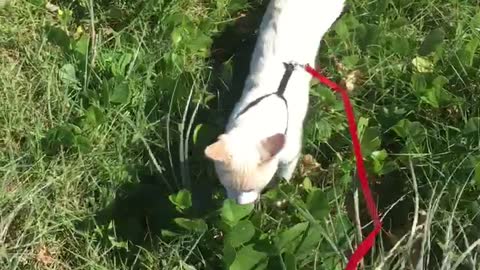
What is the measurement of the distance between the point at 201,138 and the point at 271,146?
1.28ft

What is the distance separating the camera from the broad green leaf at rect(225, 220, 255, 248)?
7.42 ft

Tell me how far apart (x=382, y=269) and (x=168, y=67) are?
1.11 m

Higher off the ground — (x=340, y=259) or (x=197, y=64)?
(x=197, y=64)

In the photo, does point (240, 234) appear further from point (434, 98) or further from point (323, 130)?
point (434, 98)

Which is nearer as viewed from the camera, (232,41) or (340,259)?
(340,259)

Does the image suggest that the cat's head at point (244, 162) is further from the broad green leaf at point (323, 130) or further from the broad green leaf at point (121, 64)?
the broad green leaf at point (121, 64)

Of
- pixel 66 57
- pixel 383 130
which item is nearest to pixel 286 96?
pixel 383 130

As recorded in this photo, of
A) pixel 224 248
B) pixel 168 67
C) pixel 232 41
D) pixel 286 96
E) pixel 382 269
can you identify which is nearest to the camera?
pixel 382 269

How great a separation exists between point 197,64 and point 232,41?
0.20 meters

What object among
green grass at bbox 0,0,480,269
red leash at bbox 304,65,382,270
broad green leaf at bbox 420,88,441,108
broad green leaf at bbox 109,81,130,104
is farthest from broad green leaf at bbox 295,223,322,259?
broad green leaf at bbox 109,81,130,104

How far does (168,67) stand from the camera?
2857mm

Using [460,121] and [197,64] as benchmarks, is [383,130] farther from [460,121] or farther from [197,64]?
[197,64]

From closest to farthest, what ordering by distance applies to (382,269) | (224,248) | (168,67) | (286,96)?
(382,269) → (224,248) → (286,96) → (168,67)

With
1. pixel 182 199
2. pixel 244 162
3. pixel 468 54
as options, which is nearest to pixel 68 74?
pixel 182 199
